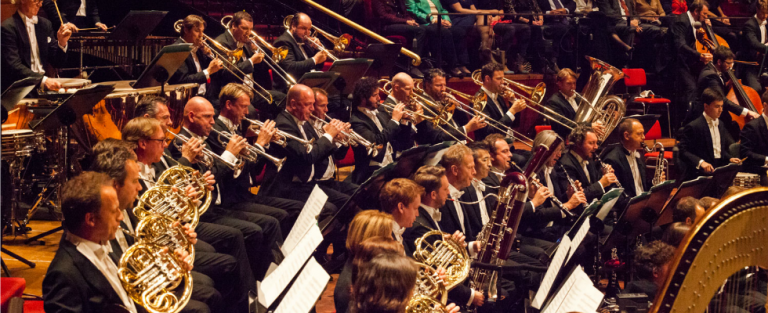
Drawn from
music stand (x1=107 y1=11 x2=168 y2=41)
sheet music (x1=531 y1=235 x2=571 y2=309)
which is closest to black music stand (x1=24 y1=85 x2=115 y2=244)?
music stand (x1=107 y1=11 x2=168 y2=41)

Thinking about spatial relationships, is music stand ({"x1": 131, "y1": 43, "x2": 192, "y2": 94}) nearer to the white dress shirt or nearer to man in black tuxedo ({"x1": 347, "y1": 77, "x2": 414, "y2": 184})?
man in black tuxedo ({"x1": 347, "y1": 77, "x2": 414, "y2": 184})

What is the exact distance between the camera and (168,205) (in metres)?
4.21

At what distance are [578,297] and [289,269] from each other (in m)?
1.31

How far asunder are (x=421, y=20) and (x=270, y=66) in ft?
9.96

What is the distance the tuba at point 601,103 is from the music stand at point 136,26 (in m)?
4.38

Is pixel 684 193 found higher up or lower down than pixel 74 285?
lower down

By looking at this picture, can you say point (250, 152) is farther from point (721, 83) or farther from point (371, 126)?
point (721, 83)

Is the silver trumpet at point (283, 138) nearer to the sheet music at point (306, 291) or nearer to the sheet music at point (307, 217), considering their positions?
the sheet music at point (307, 217)

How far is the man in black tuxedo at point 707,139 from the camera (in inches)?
311

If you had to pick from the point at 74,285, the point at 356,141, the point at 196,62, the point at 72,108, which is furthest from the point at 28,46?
the point at 74,285

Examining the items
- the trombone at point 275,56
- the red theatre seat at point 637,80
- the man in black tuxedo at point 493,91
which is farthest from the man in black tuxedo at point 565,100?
the trombone at point 275,56

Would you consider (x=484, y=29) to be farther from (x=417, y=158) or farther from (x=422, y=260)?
(x=422, y=260)

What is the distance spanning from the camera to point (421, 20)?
32.6 ft

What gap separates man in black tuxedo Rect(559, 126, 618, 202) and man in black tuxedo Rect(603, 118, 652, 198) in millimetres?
215
